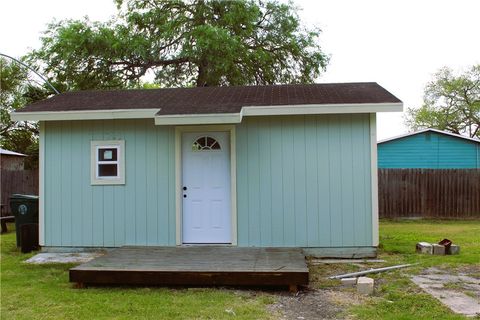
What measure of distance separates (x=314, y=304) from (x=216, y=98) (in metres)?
4.65

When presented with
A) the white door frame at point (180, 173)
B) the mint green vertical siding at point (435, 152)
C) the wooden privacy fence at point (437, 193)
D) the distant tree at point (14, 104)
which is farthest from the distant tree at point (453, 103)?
the white door frame at point (180, 173)

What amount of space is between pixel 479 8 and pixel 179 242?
1139cm

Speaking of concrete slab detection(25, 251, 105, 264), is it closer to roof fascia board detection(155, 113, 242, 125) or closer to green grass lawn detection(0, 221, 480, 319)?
green grass lawn detection(0, 221, 480, 319)

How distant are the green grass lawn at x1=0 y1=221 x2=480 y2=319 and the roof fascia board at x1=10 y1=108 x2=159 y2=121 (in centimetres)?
238

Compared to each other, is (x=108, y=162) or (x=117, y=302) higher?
(x=108, y=162)

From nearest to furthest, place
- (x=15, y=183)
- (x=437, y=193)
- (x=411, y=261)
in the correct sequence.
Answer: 1. (x=411, y=261)
2. (x=437, y=193)
3. (x=15, y=183)

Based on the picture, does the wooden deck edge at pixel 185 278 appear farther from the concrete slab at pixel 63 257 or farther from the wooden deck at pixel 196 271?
the concrete slab at pixel 63 257

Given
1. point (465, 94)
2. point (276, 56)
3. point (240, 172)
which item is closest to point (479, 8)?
point (276, 56)

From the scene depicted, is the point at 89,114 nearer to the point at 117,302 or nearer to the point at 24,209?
the point at 24,209

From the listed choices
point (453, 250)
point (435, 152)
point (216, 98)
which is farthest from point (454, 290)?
point (435, 152)

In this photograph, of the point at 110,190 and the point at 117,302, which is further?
the point at 110,190

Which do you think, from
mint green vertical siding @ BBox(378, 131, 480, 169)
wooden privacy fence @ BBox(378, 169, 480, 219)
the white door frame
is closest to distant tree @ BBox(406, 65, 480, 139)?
mint green vertical siding @ BBox(378, 131, 480, 169)

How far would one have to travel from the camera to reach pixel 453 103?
1399 inches

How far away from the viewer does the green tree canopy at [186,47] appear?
60.0 ft
